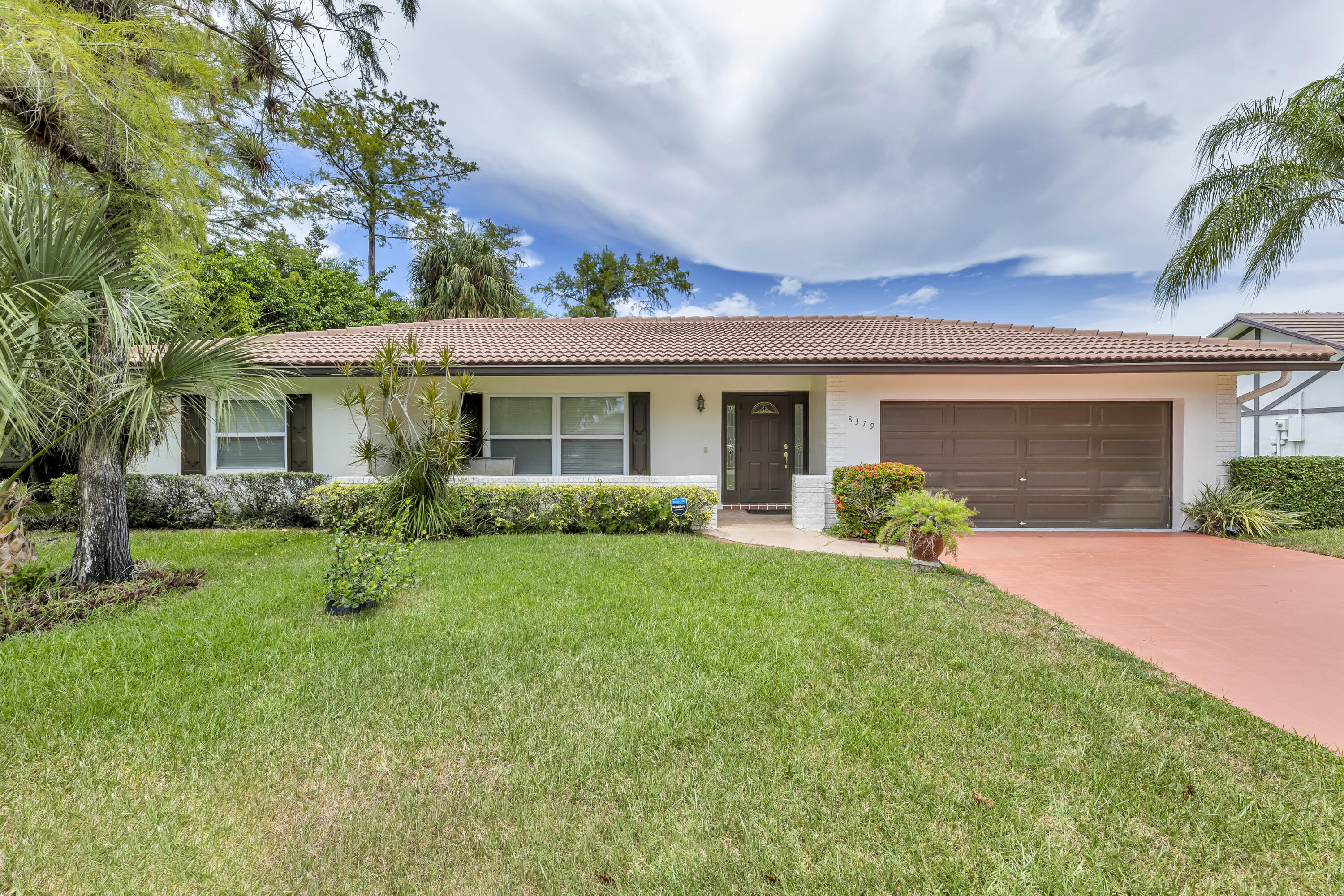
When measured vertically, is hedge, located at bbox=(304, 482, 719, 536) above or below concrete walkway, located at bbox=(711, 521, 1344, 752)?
above

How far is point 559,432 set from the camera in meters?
11.0

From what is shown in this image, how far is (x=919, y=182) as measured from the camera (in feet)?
47.8

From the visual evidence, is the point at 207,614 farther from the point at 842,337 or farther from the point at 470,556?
the point at 842,337

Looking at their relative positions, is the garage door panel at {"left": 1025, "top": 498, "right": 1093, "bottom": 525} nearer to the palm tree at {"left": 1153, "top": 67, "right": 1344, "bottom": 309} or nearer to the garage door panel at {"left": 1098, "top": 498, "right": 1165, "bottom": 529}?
the garage door panel at {"left": 1098, "top": 498, "right": 1165, "bottom": 529}

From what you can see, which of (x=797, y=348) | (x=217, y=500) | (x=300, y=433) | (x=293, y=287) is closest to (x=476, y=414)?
(x=300, y=433)

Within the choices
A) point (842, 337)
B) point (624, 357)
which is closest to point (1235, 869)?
point (624, 357)

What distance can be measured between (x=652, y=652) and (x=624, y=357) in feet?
22.1

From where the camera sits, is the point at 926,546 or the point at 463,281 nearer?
the point at 926,546

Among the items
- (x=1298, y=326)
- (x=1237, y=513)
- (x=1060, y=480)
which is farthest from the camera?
(x=1298, y=326)

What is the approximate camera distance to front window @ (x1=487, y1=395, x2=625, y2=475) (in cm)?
1098

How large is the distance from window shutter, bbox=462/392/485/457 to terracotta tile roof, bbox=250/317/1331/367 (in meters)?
1.10

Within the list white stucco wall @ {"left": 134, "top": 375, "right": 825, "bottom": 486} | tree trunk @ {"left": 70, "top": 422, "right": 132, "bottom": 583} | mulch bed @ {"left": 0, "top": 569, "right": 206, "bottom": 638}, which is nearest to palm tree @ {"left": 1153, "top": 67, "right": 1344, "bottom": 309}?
white stucco wall @ {"left": 134, "top": 375, "right": 825, "bottom": 486}

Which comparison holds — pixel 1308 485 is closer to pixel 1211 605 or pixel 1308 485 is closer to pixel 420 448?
pixel 1211 605

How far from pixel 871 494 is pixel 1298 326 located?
19.0 meters
